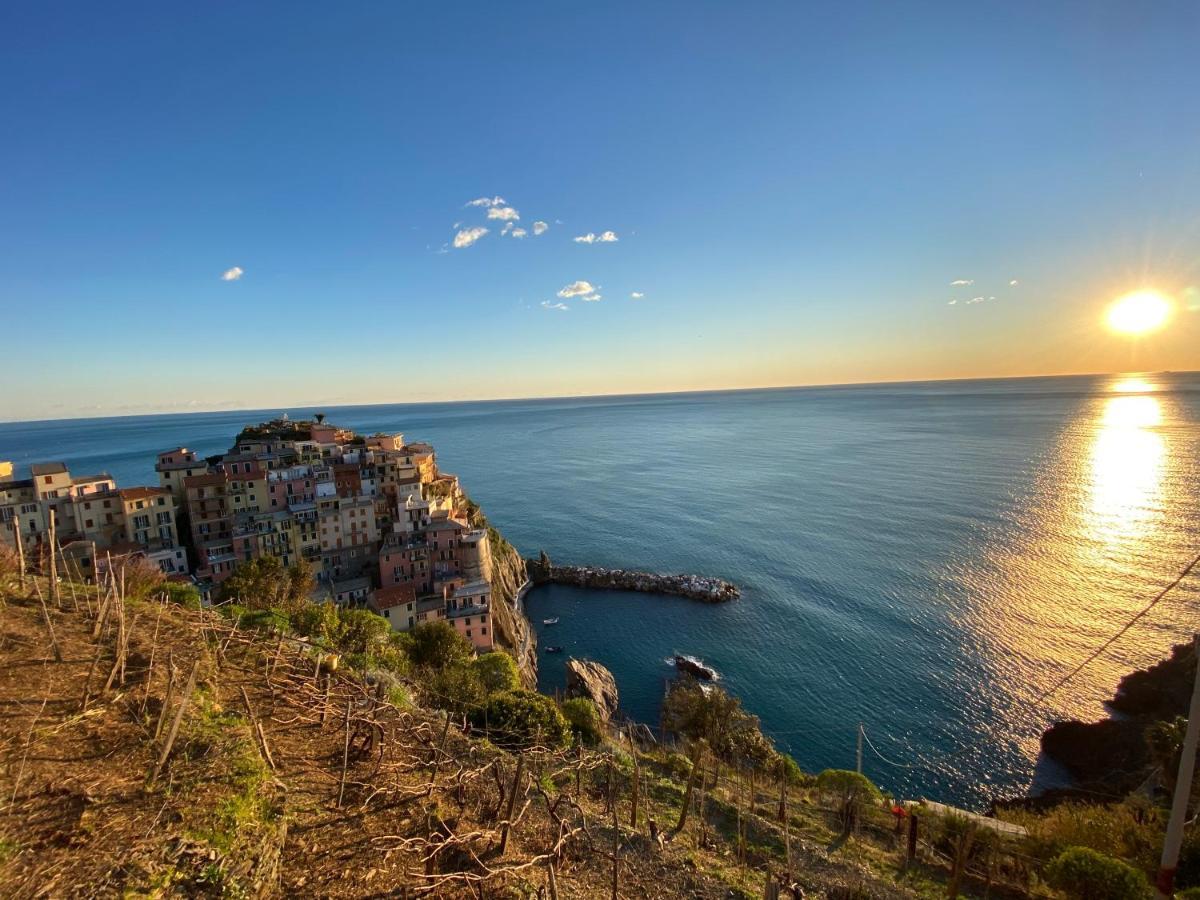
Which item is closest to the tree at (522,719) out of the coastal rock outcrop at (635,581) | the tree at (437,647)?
the tree at (437,647)

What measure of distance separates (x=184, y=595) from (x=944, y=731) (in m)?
40.7

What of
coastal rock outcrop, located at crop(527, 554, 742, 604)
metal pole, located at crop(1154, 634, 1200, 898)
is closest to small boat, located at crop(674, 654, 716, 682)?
coastal rock outcrop, located at crop(527, 554, 742, 604)

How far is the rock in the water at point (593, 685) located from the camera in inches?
1286

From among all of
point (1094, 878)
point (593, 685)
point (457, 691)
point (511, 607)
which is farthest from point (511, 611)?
point (1094, 878)

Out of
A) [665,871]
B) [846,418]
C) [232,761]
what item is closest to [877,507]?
[665,871]

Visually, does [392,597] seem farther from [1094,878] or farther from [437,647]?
[1094,878]

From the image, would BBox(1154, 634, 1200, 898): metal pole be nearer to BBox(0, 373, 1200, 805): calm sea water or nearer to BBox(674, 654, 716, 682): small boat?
BBox(0, 373, 1200, 805): calm sea water

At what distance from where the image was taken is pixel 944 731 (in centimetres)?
3067

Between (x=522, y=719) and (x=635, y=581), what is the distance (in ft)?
113

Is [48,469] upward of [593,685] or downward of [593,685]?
upward

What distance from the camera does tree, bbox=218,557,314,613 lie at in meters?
27.0

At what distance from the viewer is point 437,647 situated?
3042 centimetres

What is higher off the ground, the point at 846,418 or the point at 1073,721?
the point at 846,418

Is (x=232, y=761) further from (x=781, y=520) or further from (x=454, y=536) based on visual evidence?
(x=781, y=520)
